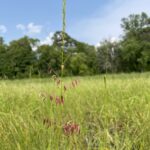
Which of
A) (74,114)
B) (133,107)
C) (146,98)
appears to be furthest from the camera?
(146,98)

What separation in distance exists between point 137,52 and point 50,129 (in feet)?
Result: 209

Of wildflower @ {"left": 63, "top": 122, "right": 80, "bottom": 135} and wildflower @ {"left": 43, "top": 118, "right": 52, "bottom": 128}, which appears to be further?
wildflower @ {"left": 43, "top": 118, "right": 52, "bottom": 128}

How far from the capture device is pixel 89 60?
57750mm

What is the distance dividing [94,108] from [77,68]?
51461 millimetres

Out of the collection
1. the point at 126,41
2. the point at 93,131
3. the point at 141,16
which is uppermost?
the point at 141,16

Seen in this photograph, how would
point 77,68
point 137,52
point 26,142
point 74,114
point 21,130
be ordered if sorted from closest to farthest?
point 26,142, point 21,130, point 74,114, point 77,68, point 137,52

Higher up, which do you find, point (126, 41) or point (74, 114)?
point (126, 41)

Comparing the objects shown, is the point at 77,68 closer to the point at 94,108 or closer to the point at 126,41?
the point at 126,41

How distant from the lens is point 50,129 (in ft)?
6.76

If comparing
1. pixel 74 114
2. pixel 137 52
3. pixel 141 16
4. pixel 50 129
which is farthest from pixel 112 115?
pixel 141 16

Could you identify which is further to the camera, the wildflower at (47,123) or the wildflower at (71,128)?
the wildflower at (47,123)

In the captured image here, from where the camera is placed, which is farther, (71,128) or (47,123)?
(47,123)

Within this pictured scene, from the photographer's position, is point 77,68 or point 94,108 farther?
point 77,68

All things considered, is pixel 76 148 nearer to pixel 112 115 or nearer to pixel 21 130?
pixel 21 130
